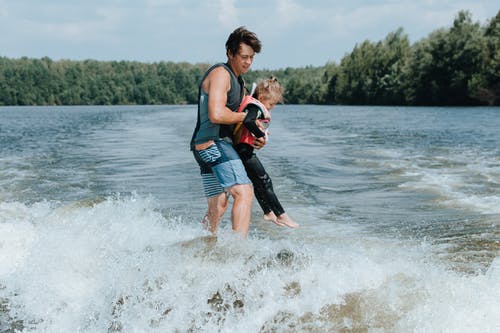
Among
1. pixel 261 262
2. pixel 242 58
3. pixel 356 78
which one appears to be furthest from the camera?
pixel 356 78

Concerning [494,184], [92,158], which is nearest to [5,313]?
[494,184]

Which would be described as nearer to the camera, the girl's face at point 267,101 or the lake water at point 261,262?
the lake water at point 261,262

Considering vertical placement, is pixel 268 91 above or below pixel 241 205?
above

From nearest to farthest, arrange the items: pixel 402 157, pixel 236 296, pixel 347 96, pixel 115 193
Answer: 1. pixel 236 296
2. pixel 115 193
3. pixel 402 157
4. pixel 347 96

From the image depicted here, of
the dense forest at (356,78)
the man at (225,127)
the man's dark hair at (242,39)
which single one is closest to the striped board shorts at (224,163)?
the man at (225,127)

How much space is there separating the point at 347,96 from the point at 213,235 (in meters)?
94.9

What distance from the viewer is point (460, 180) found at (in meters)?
12.5

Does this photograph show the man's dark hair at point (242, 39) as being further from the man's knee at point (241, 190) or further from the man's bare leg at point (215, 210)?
the man's bare leg at point (215, 210)

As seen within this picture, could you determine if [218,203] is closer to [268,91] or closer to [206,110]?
[206,110]

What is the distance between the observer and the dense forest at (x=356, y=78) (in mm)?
65625

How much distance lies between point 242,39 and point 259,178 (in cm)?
130

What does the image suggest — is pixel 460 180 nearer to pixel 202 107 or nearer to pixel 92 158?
pixel 202 107

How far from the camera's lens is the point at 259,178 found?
19.1 feet

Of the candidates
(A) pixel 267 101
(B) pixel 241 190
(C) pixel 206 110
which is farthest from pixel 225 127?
(B) pixel 241 190
